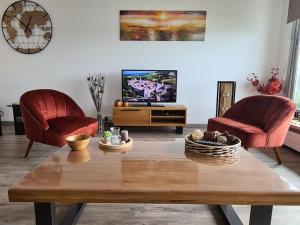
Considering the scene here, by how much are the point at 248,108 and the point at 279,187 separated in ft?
6.42

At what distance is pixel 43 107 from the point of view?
8.94ft

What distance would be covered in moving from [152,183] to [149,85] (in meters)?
2.73

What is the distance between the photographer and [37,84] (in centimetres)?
402

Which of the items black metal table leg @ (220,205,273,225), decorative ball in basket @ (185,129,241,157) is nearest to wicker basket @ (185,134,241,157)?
decorative ball in basket @ (185,129,241,157)

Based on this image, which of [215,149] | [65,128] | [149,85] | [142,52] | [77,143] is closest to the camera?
[215,149]

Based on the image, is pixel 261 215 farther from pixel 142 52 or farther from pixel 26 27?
pixel 26 27

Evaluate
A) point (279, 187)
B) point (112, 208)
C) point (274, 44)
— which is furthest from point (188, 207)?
point (274, 44)

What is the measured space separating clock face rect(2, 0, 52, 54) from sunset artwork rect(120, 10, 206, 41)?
1.28 metres

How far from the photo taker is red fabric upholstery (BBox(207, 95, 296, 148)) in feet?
7.79

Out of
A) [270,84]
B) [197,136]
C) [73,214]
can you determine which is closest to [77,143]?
[73,214]

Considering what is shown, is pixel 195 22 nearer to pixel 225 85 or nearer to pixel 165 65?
pixel 165 65

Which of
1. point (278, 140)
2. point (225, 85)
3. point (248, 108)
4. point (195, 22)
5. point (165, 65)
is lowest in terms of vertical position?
point (278, 140)

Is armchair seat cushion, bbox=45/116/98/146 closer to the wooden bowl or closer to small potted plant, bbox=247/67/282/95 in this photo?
the wooden bowl

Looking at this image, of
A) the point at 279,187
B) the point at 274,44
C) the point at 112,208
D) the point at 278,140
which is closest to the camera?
the point at 279,187
